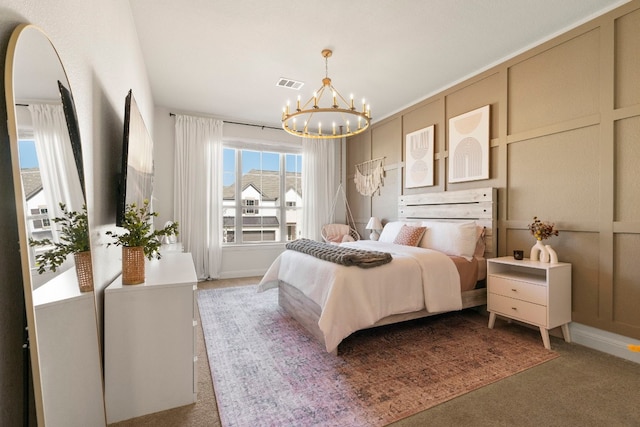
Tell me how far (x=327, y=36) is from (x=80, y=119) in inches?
87.9

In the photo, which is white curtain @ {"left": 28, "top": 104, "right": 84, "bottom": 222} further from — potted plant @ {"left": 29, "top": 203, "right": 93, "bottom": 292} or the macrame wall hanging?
the macrame wall hanging

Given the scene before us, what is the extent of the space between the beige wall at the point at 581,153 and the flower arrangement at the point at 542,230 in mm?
128

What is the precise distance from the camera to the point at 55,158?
3.17 feet

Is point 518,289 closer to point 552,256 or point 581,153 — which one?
point 552,256

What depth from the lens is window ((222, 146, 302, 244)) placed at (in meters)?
5.26

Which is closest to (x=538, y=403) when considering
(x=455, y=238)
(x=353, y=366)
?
(x=353, y=366)

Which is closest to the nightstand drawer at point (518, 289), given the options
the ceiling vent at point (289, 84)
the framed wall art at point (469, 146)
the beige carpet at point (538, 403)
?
the beige carpet at point (538, 403)

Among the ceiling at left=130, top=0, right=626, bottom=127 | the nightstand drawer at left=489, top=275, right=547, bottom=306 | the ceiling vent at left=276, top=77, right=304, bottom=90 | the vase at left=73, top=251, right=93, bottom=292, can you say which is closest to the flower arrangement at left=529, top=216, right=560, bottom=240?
the nightstand drawer at left=489, top=275, right=547, bottom=306

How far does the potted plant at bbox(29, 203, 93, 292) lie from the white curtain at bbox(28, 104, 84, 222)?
0.04 metres

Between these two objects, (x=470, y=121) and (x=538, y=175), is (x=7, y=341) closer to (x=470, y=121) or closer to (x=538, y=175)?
(x=538, y=175)

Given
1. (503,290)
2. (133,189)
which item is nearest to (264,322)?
(133,189)

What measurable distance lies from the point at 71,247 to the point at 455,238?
3.25 metres

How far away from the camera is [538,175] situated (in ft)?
9.48

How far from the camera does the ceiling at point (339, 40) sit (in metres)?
2.41
